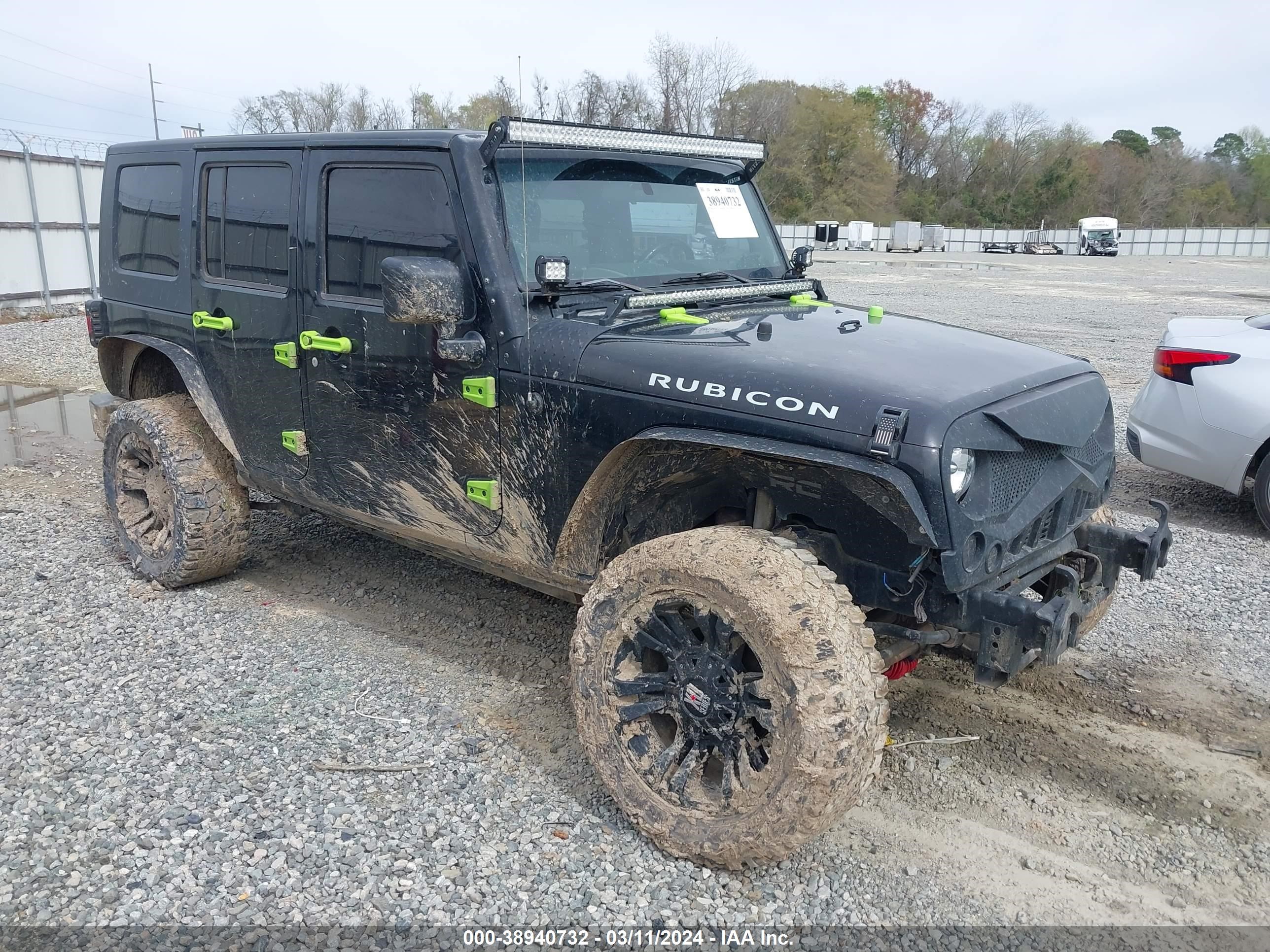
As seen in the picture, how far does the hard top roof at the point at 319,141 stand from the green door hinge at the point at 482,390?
863 millimetres

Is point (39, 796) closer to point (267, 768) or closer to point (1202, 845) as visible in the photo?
point (267, 768)

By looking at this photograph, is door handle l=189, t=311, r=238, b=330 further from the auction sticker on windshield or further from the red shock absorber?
the red shock absorber

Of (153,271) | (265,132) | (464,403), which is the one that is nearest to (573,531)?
(464,403)

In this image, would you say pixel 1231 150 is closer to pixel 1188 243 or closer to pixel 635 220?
pixel 1188 243

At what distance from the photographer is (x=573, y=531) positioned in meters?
3.42

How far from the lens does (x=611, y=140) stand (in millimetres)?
3822

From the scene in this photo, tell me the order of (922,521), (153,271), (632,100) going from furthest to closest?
(632,100)
(153,271)
(922,521)

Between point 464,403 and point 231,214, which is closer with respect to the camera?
point 464,403

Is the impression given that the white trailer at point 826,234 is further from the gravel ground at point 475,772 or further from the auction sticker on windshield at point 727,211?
the gravel ground at point 475,772

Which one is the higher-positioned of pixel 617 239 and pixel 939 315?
pixel 617 239

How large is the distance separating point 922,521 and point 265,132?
11.2 ft

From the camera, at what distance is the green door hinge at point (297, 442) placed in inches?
168

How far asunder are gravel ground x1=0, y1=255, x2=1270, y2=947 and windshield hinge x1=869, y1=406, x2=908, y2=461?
1.26m

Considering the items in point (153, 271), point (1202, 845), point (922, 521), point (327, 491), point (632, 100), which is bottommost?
point (1202, 845)
